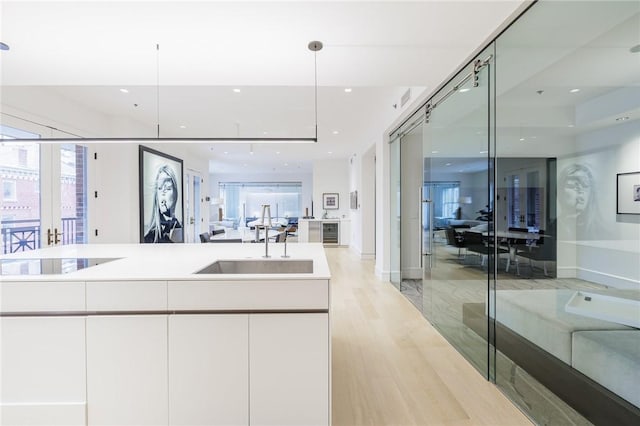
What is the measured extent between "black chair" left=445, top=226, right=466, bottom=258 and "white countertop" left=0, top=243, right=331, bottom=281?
61.3 inches

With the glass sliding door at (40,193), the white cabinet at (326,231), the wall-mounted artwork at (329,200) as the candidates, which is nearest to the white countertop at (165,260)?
the glass sliding door at (40,193)

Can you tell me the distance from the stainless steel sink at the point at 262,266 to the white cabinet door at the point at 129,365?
2.40 ft

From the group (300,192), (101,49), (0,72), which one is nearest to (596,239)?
(101,49)

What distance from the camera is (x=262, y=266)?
2.53 m

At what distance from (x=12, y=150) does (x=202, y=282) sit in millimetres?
3607

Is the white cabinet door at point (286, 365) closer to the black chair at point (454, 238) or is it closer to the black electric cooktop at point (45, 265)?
the black electric cooktop at point (45, 265)

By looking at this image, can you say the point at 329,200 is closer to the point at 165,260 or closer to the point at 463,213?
the point at 463,213

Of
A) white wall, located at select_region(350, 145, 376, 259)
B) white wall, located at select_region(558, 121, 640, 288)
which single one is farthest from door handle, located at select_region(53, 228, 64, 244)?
white wall, located at select_region(350, 145, 376, 259)

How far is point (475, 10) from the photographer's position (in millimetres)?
1991

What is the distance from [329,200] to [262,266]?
26.0 ft

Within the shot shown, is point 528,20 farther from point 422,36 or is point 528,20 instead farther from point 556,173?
point 556,173

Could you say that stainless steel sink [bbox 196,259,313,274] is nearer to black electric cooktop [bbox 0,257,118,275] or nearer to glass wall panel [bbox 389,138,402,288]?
black electric cooktop [bbox 0,257,118,275]

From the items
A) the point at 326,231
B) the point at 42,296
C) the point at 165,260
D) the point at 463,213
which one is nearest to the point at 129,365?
the point at 42,296

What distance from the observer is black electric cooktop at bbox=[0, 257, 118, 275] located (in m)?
2.00
